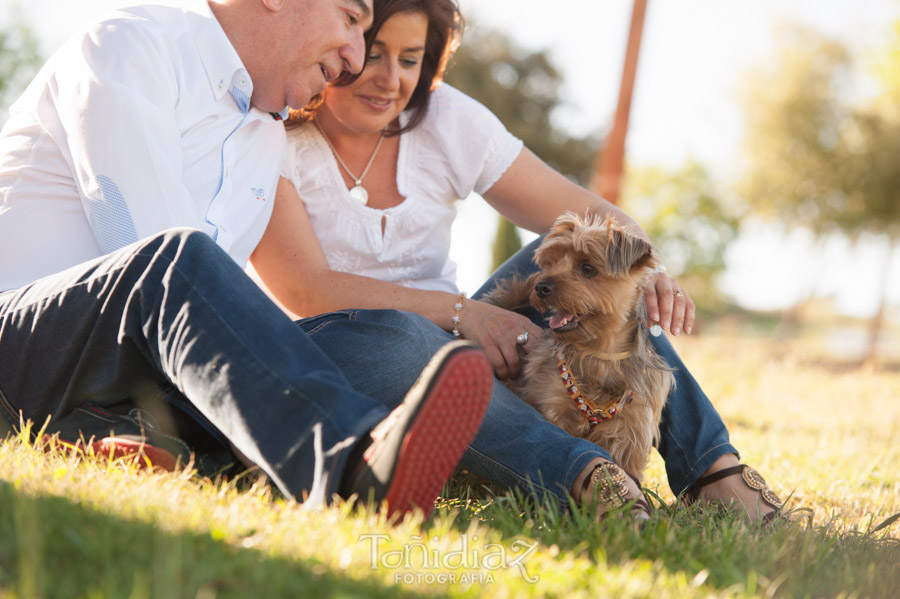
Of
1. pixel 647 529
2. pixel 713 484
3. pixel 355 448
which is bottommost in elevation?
pixel 713 484

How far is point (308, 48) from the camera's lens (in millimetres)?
3381

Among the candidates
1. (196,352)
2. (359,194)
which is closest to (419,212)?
(359,194)

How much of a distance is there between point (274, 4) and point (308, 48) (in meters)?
0.22

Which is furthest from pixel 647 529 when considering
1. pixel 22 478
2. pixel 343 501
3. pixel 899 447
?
pixel 899 447

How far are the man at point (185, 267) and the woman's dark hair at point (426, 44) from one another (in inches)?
7.8

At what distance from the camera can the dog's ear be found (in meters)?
3.58

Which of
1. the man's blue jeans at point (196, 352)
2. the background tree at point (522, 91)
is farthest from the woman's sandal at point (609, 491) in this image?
the background tree at point (522, 91)

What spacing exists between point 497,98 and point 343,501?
2296 cm

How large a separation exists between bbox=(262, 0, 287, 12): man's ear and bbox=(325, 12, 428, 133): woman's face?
0.52 meters

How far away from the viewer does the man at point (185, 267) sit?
2062 mm

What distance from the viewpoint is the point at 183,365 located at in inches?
85.7

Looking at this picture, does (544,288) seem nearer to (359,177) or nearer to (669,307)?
(669,307)

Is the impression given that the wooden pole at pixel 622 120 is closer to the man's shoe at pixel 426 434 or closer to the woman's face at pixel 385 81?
the woman's face at pixel 385 81

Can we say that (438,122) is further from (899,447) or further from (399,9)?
(899,447)
